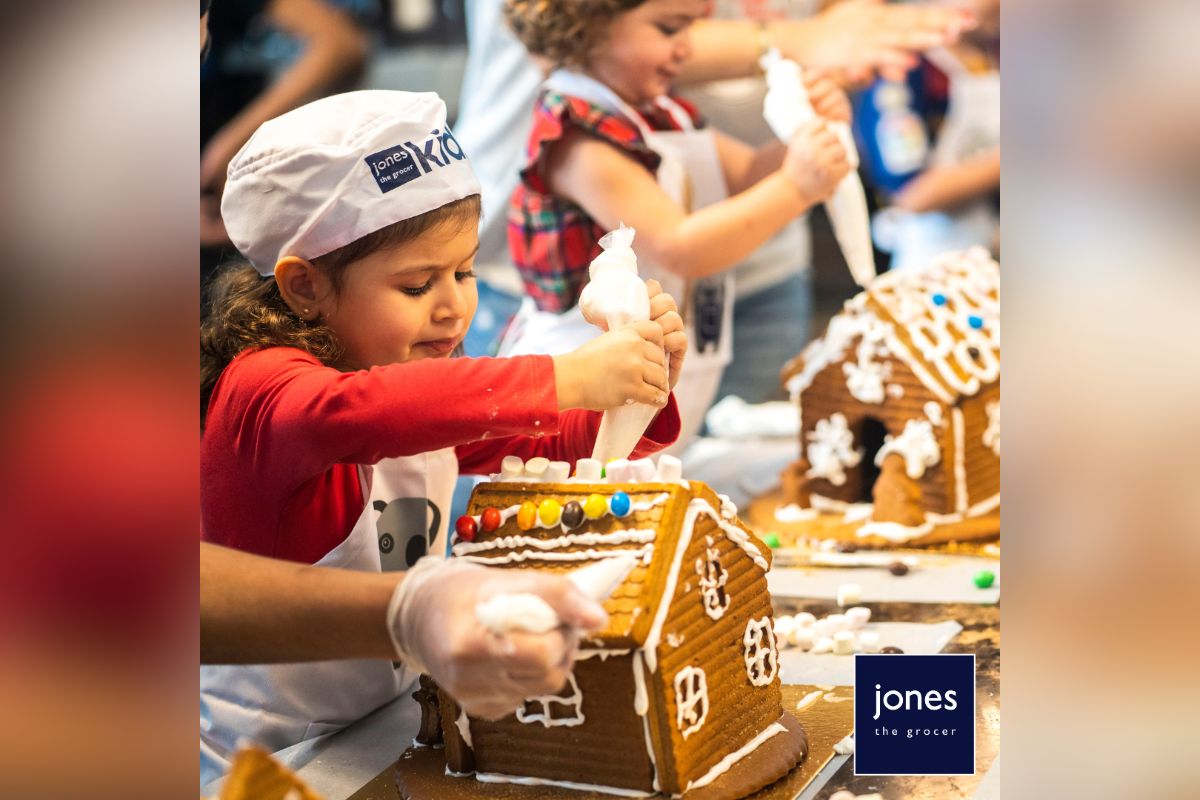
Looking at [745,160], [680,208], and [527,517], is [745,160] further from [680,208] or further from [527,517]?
[527,517]

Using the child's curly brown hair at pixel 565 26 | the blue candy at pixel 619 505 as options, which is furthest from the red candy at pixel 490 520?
the child's curly brown hair at pixel 565 26

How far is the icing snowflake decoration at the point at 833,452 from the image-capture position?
89.5 inches

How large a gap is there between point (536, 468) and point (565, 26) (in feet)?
1.99

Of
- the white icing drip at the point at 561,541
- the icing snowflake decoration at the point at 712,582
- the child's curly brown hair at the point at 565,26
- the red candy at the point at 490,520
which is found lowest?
the icing snowflake decoration at the point at 712,582

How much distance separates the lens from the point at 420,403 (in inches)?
44.4

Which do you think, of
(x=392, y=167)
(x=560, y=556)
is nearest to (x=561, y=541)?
(x=560, y=556)

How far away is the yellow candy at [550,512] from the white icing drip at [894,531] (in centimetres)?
107

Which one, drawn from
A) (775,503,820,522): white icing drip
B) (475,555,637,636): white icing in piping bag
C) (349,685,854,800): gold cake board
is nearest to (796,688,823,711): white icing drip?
(349,685,854,800): gold cake board

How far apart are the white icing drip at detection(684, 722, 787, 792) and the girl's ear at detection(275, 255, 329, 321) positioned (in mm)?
513

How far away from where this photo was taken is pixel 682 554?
1.15m

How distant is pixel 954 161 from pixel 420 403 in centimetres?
127

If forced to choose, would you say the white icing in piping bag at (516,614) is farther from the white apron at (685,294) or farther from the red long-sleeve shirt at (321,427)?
the white apron at (685,294)

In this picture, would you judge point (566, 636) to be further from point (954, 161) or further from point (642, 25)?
point (954, 161)
